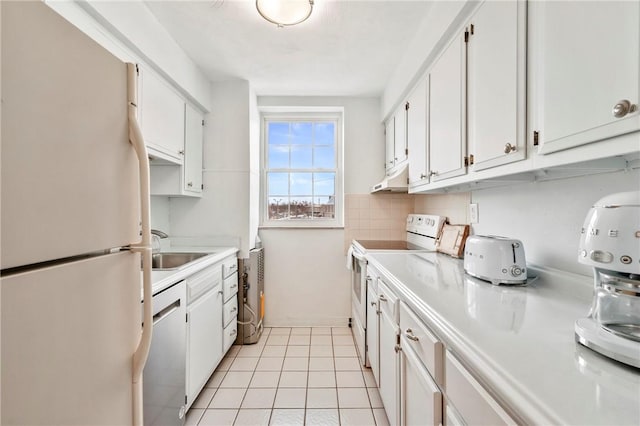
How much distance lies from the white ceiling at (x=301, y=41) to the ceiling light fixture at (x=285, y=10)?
5.5 inches

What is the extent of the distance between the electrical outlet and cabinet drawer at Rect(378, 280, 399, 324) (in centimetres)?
73

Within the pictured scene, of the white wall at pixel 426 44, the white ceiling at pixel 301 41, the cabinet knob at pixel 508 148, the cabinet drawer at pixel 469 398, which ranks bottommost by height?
the cabinet drawer at pixel 469 398

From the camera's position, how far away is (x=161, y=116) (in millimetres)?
1952

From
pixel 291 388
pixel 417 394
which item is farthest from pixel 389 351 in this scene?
pixel 291 388

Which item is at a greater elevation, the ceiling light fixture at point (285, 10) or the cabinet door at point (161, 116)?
the ceiling light fixture at point (285, 10)

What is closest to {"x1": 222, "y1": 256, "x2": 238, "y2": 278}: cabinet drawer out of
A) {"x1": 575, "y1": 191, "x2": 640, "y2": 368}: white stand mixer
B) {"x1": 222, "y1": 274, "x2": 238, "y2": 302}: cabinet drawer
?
{"x1": 222, "y1": 274, "x2": 238, "y2": 302}: cabinet drawer

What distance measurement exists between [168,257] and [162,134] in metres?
0.97

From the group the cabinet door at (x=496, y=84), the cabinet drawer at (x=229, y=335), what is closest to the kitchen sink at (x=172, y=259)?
the cabinet drawer at (x=229, y=335)

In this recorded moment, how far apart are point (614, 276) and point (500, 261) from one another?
0.52 meters

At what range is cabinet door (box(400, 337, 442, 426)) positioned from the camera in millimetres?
848

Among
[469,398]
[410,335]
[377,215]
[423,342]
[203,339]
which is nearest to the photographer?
[469,398]

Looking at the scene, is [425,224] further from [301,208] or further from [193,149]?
[193,149]

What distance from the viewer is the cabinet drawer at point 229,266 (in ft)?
7.34

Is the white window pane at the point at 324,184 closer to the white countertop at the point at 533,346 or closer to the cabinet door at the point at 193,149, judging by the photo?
the cabinet door at the point at 193,149
